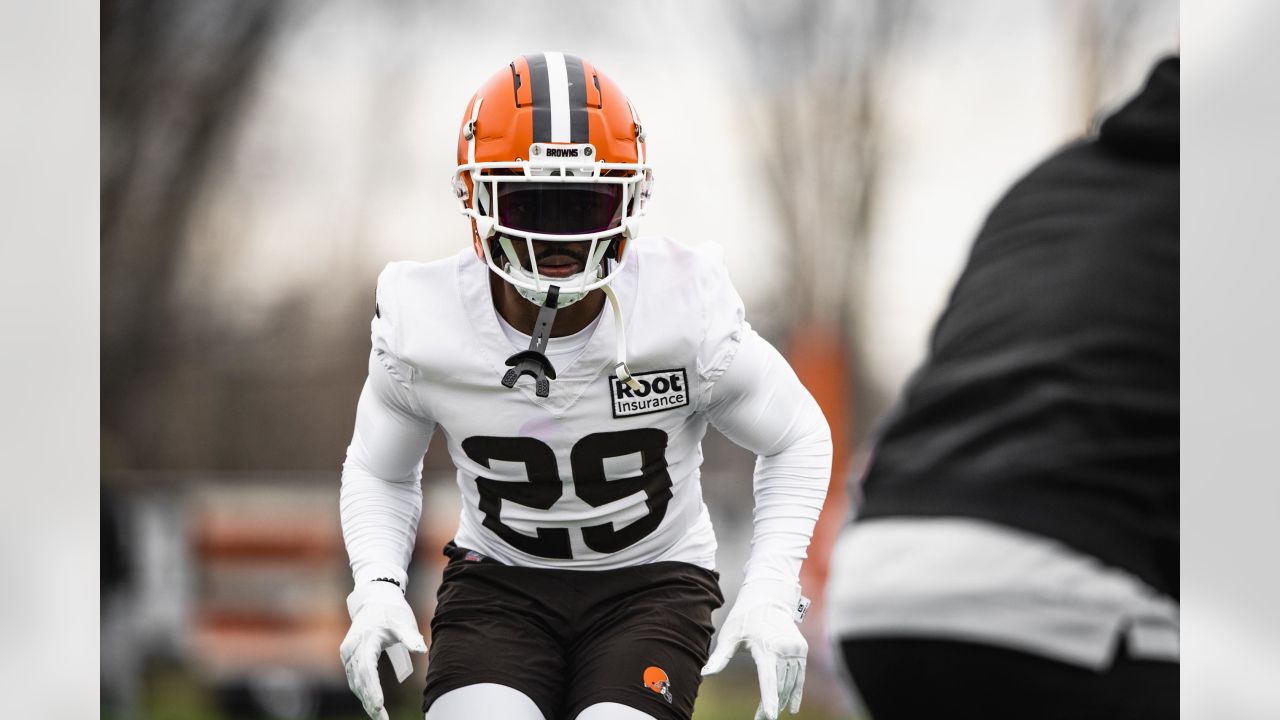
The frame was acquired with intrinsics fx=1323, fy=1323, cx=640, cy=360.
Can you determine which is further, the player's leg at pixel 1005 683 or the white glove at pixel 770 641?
the white glove at pixel 770 641

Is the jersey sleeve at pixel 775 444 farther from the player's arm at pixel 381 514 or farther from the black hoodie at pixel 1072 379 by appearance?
the black hoodie at pixel 1072 379

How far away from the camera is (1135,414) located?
1.35 metres

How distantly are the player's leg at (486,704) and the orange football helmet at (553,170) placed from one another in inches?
25.7

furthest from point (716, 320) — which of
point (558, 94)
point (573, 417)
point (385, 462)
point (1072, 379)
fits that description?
point (1072, 379)

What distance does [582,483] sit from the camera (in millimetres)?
2361

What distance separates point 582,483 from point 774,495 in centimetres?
37

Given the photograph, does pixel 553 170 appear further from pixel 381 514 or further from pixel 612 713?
pixel 612 713

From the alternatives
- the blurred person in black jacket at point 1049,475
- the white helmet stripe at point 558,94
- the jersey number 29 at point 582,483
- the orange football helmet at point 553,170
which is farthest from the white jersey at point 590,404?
the blurred person in black jacket at point 1049,475

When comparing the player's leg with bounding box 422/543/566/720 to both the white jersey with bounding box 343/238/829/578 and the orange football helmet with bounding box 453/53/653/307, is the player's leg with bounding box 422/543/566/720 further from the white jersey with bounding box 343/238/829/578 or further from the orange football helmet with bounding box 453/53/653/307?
the orange football helmet with bounding box 453/53/653/307

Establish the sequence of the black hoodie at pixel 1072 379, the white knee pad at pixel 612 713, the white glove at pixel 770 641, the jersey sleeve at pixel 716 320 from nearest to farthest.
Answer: the black hoodie at pixel 1072 379 < the white knee pad at pixel 612 713 < the white glove at pixel 770 641 < the jersey sleeve at pixel 716 320

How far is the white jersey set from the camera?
2340mm

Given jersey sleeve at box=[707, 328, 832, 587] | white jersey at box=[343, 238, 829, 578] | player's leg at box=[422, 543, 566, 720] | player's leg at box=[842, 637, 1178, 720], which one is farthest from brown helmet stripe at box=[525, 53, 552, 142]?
player's leg at box=[842, 637, 1178, 720]

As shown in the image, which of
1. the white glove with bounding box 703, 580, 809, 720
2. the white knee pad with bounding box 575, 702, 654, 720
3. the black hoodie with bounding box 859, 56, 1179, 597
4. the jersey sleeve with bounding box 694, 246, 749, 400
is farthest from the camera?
the jersey sleeve with bounding box 694, 246, 749, 400

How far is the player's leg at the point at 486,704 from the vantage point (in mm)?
2117
